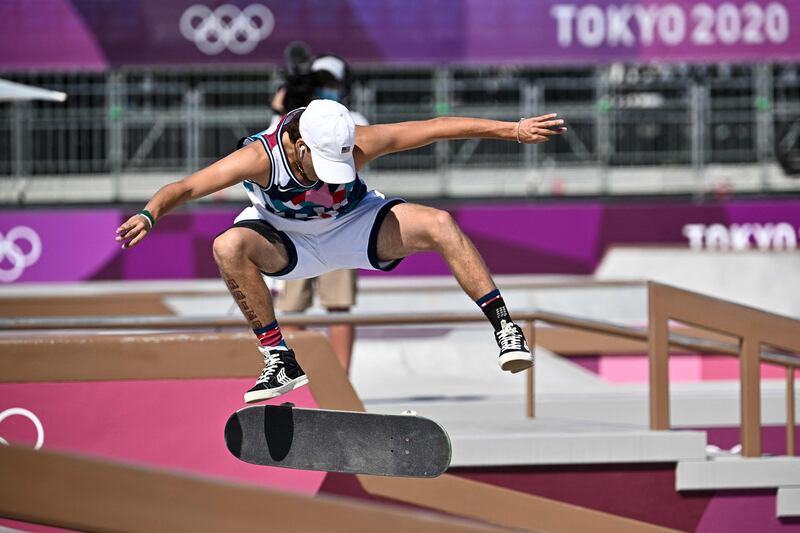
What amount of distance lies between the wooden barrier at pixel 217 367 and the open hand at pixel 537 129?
1955 mm

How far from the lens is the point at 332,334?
8781 millimetres

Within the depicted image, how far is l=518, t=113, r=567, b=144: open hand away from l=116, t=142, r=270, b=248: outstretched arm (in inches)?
47.8

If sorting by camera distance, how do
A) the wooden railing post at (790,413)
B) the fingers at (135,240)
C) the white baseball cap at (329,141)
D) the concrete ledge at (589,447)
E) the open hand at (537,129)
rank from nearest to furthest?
the fingers at (135,240) → the white baseball cap at (329,141) → the open hand at (537,129) → the concrete ledge at (589,447) → the wooden railing post at (790,413)

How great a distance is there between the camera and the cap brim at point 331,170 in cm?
570

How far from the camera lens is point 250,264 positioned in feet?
19.7

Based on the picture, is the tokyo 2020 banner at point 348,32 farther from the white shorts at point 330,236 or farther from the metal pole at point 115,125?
the white shorts at point 330,236

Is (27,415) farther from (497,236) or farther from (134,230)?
(497,236)

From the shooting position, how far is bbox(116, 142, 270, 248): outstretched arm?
551 cm

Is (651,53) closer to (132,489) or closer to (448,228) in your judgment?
(448,228)

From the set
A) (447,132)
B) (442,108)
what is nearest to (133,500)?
(447,132)

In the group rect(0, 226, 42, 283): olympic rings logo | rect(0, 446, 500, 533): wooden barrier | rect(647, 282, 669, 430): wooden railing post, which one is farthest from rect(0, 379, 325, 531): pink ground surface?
rect(0, 226, 42, 283): olympic rings logo

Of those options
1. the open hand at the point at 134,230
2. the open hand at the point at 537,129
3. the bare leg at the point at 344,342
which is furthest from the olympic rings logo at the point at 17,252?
the open hand at the point at 537,129

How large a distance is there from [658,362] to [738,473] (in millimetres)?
821

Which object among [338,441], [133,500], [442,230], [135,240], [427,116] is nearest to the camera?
[133,500]
